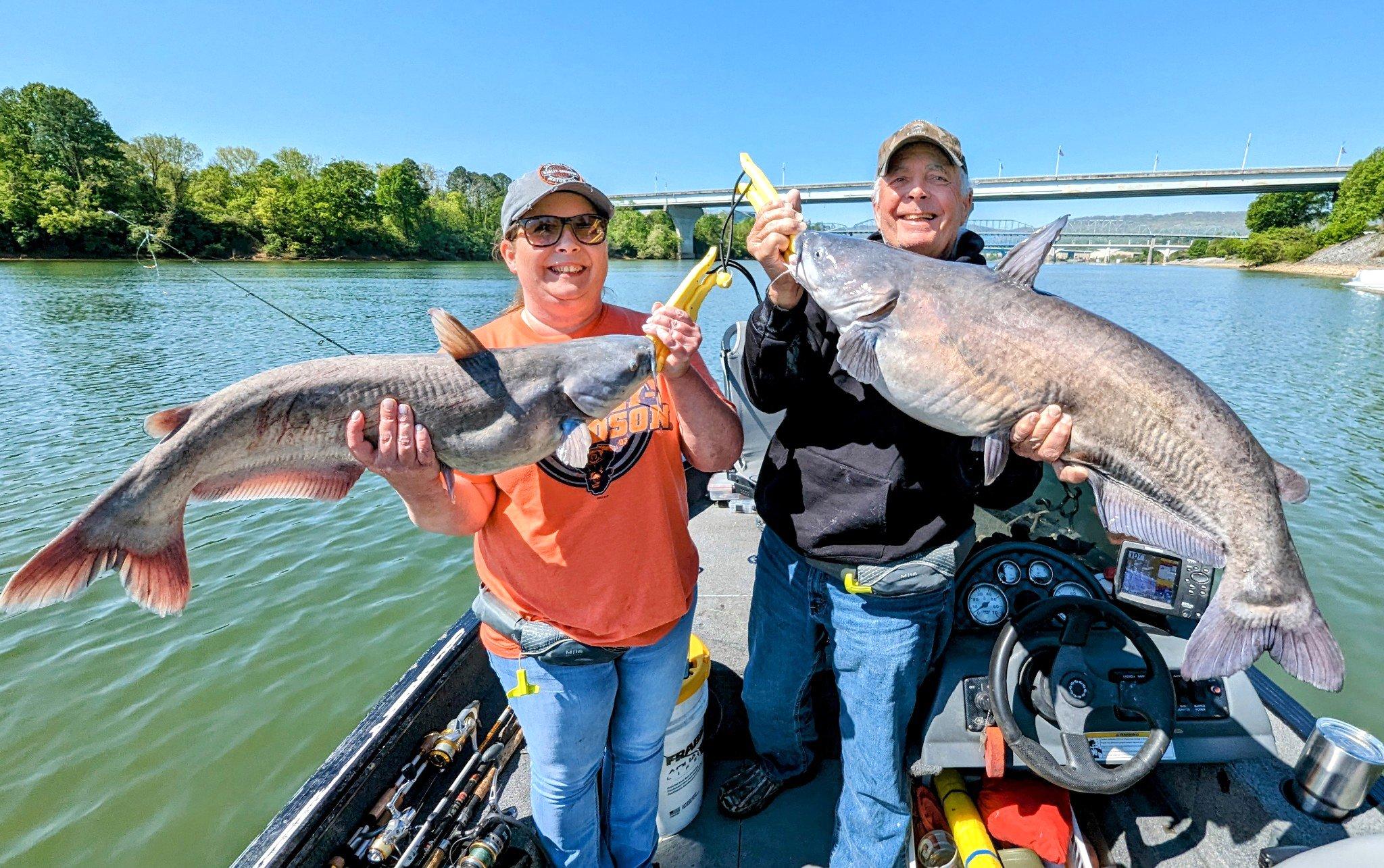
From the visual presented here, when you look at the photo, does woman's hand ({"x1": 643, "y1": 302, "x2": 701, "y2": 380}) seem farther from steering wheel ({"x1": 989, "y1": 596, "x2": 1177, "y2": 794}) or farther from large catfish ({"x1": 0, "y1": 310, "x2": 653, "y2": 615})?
steering wheel ({"x1": 989, "y1": 596, "x2": 1177, "y2": 794})

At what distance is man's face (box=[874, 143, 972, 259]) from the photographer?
8.01 feet

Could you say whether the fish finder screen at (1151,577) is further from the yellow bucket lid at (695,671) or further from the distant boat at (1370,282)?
the distant boat at (1370,282)

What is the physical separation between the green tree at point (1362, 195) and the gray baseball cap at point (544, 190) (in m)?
88.0

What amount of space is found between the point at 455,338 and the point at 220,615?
6480 mm

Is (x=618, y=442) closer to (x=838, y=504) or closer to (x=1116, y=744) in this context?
(x=838, y=504)

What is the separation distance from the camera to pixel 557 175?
2246 millimetres

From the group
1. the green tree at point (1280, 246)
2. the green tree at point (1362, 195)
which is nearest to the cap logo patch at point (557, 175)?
the green tree at point (1362, 195)

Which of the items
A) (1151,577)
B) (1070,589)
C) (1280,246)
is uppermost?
(1280,246)

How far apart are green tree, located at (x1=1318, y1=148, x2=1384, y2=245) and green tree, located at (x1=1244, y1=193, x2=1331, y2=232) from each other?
1714cm

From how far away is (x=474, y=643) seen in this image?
3.66 metres

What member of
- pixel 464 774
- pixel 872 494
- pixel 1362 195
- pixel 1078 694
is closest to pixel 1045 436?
pixel 872 494

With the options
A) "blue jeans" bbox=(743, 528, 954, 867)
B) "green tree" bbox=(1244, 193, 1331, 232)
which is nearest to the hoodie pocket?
"blue jeans" bbox=(743, 528, 954, 867)

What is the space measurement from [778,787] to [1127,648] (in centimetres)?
175

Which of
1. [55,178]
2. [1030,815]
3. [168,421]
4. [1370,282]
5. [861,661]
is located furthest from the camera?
[55,178]
